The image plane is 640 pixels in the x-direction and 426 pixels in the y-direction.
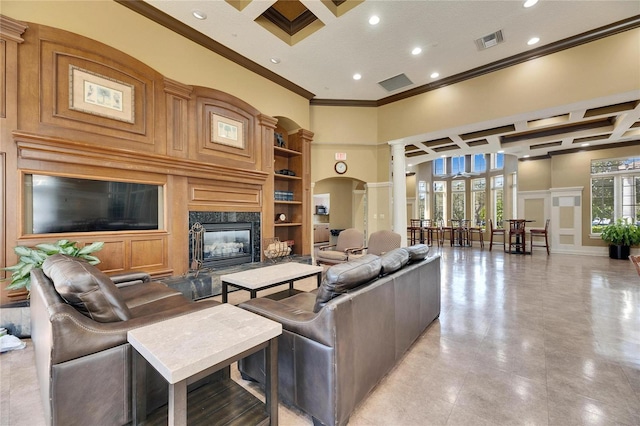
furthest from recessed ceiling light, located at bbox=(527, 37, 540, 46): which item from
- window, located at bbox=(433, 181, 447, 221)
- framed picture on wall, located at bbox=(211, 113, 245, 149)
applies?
window, located at bbox=(433, 181, 447, 221)

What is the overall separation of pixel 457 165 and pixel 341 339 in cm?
1199

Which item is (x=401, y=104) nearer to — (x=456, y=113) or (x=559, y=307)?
(x=456, y=113)

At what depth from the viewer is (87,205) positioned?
10.5 ft

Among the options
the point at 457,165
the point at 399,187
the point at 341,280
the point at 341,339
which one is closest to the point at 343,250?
the point at 399,187

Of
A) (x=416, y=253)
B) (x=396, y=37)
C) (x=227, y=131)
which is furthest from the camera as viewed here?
(x=227, y=131)

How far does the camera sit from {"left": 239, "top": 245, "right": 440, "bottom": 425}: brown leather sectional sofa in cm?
143

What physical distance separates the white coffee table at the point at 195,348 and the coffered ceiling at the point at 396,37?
398 centimetres

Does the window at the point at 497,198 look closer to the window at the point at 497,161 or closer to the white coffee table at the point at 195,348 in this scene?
the window at the point at 497,161

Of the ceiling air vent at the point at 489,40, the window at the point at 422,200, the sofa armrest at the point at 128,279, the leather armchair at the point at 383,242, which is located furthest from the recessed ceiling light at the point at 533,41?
the window at the point at 422,200

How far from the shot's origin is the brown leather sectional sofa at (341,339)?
1.43 m

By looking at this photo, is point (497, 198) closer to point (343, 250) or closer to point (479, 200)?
point (479, 200)

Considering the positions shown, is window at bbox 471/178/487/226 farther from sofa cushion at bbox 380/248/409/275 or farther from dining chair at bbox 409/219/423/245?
sofa cushion at bbox 380/248/409/275

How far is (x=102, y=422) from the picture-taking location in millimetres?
1417

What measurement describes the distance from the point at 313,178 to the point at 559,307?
193 inches
